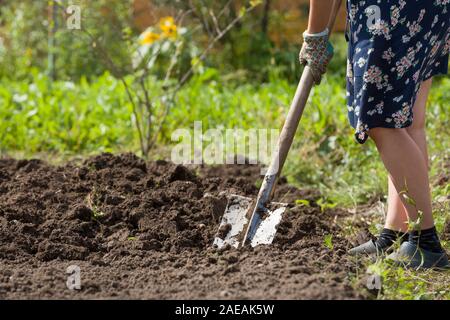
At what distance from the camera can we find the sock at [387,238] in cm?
321

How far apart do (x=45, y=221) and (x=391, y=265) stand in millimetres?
1455

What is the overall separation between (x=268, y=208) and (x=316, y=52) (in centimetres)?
66

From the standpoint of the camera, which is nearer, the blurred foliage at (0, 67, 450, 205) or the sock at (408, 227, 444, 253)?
the sock at (408, 227, 444, 253)

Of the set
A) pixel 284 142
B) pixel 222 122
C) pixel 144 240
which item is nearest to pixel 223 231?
pixel 144 240

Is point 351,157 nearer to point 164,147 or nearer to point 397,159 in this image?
point 164,147

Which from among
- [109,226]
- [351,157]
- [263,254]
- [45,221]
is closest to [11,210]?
[45,221]

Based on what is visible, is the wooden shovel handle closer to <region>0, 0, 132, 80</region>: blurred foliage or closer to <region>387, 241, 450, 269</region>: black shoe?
<region>387, 241, 450, 269</region>: black shoe

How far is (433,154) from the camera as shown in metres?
4.64

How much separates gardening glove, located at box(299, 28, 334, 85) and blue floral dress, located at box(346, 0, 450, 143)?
0.26 metres

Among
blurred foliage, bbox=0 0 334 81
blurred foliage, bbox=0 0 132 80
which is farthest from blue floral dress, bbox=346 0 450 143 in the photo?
blurred foliage, bbox=0 0 132 80

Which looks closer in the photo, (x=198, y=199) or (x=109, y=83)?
(x=198, y=199)

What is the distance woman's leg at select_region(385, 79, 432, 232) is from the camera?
3139 millimetres

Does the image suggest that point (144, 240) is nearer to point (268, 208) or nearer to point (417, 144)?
point (268, 208)

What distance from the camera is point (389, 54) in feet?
9.35
